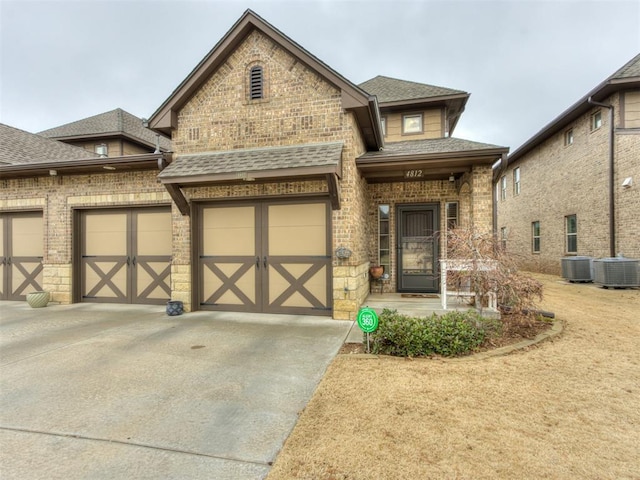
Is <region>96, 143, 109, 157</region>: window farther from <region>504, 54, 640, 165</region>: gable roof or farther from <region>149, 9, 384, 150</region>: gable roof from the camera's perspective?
<region>504, 54, 640, 165</region>: gable roof

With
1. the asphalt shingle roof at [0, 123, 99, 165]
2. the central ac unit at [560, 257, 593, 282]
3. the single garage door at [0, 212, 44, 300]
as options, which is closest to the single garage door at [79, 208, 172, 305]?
the single garage door at [0, 212, 44, 300]

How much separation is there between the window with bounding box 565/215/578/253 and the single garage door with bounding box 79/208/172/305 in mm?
15429

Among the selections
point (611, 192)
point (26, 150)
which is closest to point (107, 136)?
point (26, 150)

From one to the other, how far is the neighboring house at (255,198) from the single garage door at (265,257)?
0.02 m

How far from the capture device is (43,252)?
8539mm

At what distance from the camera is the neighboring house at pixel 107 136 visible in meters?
17.3

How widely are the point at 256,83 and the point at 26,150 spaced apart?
964 centimetres

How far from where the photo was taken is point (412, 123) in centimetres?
1191

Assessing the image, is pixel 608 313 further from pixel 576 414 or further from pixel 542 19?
pixel 542 19

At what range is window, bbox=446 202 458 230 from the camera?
8570 millimetres

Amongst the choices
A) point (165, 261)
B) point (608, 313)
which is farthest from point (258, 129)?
point (608, 313)

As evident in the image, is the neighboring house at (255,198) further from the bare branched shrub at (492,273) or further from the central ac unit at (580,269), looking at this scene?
the central ac unit at (580,269)

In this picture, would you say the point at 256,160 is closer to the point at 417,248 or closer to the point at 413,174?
the point at 413,174

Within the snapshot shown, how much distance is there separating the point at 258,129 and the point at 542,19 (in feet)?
54.4
